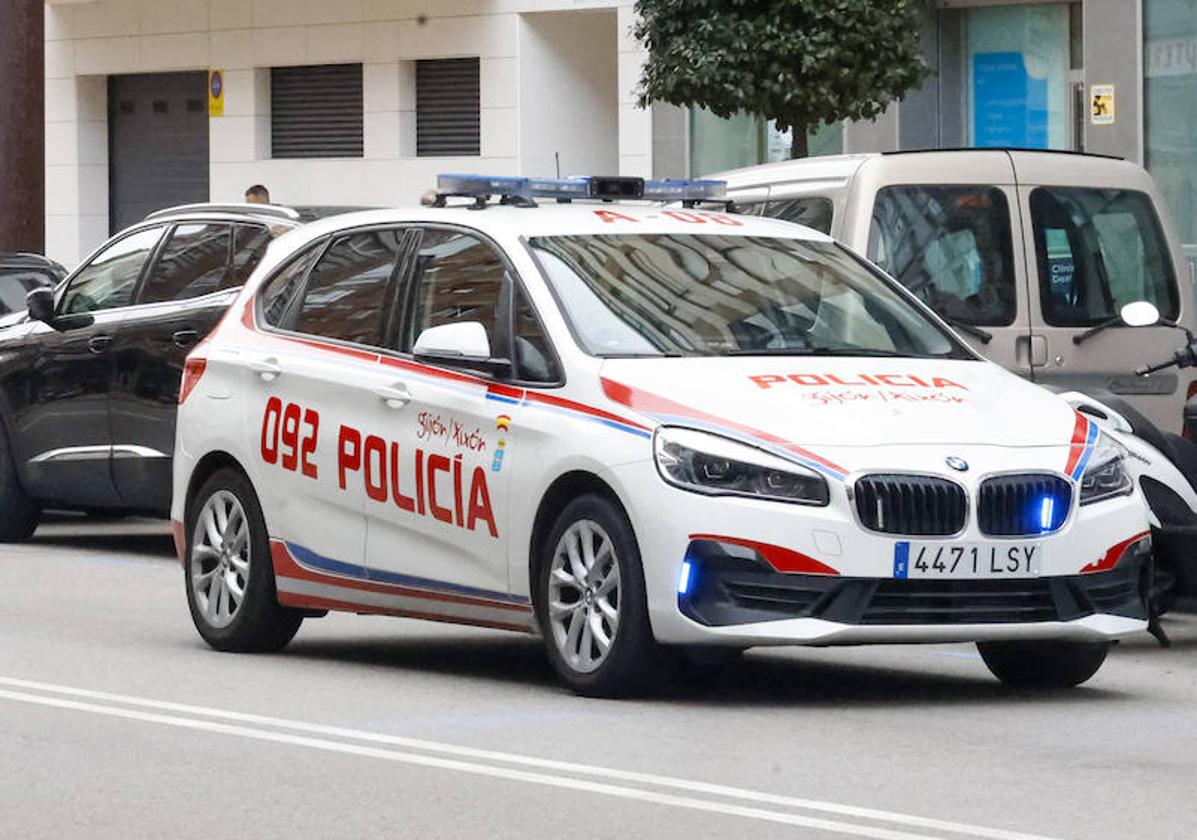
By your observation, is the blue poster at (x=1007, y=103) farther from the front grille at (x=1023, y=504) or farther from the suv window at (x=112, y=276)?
the front grille at (x=1023, y=504)

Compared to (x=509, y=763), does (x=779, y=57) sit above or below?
above

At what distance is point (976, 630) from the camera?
9.30 metres

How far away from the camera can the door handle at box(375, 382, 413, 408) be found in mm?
10438

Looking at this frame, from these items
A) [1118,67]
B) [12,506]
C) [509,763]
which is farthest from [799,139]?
[509,763]

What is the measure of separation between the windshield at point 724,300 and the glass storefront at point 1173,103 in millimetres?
15253

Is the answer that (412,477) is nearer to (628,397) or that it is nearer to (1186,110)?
(628,397)

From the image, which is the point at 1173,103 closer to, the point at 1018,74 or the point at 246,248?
the point at 1018,74

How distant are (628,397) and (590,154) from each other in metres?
22.9

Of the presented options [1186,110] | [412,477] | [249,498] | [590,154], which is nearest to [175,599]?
[249,498]

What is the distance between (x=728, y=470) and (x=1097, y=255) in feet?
17.5

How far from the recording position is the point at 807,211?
14.3m

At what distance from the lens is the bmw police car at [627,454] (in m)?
9.17

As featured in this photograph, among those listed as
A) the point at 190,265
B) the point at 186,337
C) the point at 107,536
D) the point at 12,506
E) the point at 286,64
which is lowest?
the point at 107,536

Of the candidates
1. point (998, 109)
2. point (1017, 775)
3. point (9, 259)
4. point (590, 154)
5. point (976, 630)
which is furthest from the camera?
point (590, 154)
